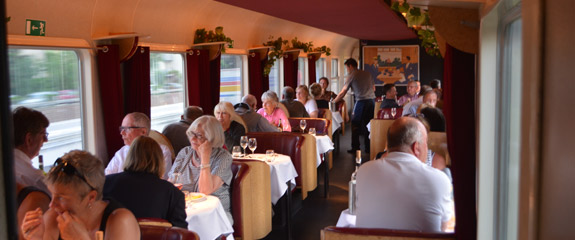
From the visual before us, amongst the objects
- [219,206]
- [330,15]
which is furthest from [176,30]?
[219,206]

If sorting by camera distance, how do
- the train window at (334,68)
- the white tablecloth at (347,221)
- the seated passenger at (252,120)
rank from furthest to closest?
the train window at (334,68)
the seated passenger at (252,120)
the white tablecloth at (347,221)

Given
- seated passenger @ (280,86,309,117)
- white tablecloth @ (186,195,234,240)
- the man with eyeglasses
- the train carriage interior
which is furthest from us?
seated passenger @ (280,86,309,117)

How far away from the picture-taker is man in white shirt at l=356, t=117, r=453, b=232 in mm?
3059

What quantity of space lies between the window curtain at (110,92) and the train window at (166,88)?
1.32 meters

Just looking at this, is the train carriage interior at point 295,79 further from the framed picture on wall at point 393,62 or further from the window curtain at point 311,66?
the framed picture on wall at point 393,62

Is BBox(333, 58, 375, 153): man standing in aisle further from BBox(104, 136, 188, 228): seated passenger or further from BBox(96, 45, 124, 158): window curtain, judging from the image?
BBox(104, 136, 188, 228): seated passenger

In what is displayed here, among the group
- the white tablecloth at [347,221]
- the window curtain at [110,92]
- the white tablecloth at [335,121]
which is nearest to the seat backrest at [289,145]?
the window curtain at [110,92]

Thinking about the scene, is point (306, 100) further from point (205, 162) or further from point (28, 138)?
point (28, 138)

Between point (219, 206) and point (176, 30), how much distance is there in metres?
3.89

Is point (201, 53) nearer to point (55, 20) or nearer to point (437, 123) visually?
point (55, 20)

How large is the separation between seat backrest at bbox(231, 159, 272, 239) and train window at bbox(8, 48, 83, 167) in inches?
66.7

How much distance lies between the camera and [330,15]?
23.5 feet

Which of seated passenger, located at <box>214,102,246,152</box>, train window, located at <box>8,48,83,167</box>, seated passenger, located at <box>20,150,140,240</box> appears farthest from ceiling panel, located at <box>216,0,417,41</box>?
seated passenger, located at <box>20,150,140,240</box>

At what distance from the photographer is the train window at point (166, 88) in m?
7.08
